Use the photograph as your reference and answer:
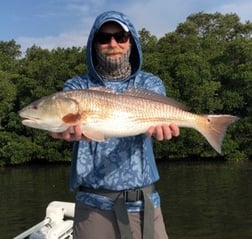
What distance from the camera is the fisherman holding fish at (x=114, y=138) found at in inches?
166

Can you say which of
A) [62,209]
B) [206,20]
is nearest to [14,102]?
[206,20]

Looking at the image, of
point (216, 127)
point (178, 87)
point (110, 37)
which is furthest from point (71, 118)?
point (178, 87)

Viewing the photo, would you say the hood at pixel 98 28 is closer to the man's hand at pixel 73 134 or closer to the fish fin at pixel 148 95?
the fish fin at pixel 148 95

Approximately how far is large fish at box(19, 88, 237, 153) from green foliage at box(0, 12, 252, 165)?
54.4m

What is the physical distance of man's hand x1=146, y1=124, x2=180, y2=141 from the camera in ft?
14.1

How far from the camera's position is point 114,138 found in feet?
14.5

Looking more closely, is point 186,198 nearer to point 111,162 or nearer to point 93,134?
point 111,162

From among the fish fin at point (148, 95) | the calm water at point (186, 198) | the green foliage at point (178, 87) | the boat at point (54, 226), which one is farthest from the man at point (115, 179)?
the green foliage at point (178, 87)

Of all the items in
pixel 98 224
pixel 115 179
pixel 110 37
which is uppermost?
pixel 110 37

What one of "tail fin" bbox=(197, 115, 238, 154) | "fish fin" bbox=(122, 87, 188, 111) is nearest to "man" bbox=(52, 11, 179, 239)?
"fish fin" bbox=(122, 87, 188, 111)

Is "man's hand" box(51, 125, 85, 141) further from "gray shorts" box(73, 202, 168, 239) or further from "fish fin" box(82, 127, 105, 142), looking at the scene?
"gray shorts" box(73, 202, 168, 239)

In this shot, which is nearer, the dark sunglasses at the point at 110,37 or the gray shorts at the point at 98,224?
the gray shorts at the point at 98,224

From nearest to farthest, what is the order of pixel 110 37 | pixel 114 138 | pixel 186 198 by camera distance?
pixel 114 138 < pixel 110 37 < pixel 186 198

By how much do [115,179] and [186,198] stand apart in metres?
29.0
